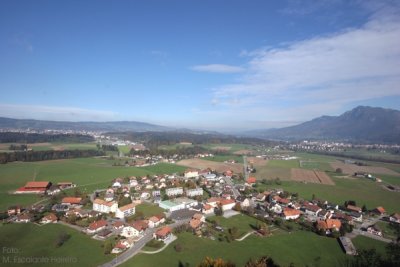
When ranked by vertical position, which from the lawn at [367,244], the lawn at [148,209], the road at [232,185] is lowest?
the lawn at [148,209]

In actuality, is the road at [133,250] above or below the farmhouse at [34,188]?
below

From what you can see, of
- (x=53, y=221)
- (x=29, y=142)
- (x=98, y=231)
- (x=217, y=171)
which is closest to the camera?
(x=98, y=231)

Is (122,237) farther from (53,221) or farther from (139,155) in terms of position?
(139,155)

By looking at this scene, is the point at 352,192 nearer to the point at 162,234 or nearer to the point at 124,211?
the point at 162,234

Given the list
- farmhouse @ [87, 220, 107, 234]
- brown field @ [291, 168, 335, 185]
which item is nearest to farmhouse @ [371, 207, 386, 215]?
brown field @ [291, 168, 335, 185]

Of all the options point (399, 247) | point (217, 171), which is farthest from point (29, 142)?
point (399, 247)

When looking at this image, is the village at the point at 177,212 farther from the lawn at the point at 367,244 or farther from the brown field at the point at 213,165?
the brown field at the point at 213,165

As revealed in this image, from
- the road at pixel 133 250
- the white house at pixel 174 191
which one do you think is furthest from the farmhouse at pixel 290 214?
the white house at pixel 174 191

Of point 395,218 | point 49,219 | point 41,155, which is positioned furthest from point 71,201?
point 41,155
